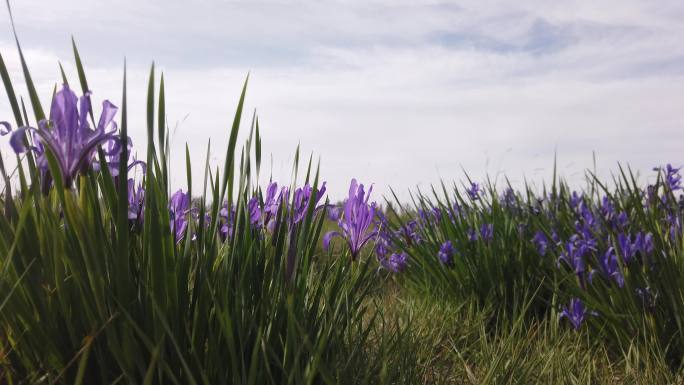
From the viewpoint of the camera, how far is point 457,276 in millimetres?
4344

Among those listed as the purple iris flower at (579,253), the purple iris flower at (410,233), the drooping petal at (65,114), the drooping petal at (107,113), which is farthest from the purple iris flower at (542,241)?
the drooping petal at (65,114)

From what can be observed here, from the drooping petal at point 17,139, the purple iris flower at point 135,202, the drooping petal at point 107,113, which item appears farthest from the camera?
the purple iris flower at point 135,202

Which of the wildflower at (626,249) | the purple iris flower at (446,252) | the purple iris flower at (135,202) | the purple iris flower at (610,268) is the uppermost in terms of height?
the purple iris flower at (135,202)

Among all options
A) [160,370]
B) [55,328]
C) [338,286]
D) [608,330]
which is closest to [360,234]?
[338,286]

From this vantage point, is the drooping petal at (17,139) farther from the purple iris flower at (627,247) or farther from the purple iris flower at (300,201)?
the purple iris flower at (627,247)

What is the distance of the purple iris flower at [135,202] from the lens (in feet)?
6.09

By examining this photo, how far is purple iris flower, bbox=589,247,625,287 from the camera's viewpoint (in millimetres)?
3434

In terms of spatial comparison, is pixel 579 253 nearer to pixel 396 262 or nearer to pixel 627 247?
pixel 627 247

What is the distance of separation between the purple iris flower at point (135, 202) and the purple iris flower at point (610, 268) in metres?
2.40

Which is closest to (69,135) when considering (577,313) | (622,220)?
(577,313)

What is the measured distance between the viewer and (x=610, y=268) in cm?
350

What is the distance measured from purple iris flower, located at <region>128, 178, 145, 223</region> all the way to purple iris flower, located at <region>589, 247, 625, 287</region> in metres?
2.40

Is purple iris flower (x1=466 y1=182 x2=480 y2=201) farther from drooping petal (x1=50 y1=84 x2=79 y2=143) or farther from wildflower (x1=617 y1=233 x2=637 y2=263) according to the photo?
drooping petal (x1=50 y1=84 x2=79 y2=143)

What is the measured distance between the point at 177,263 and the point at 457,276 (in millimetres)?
2788
